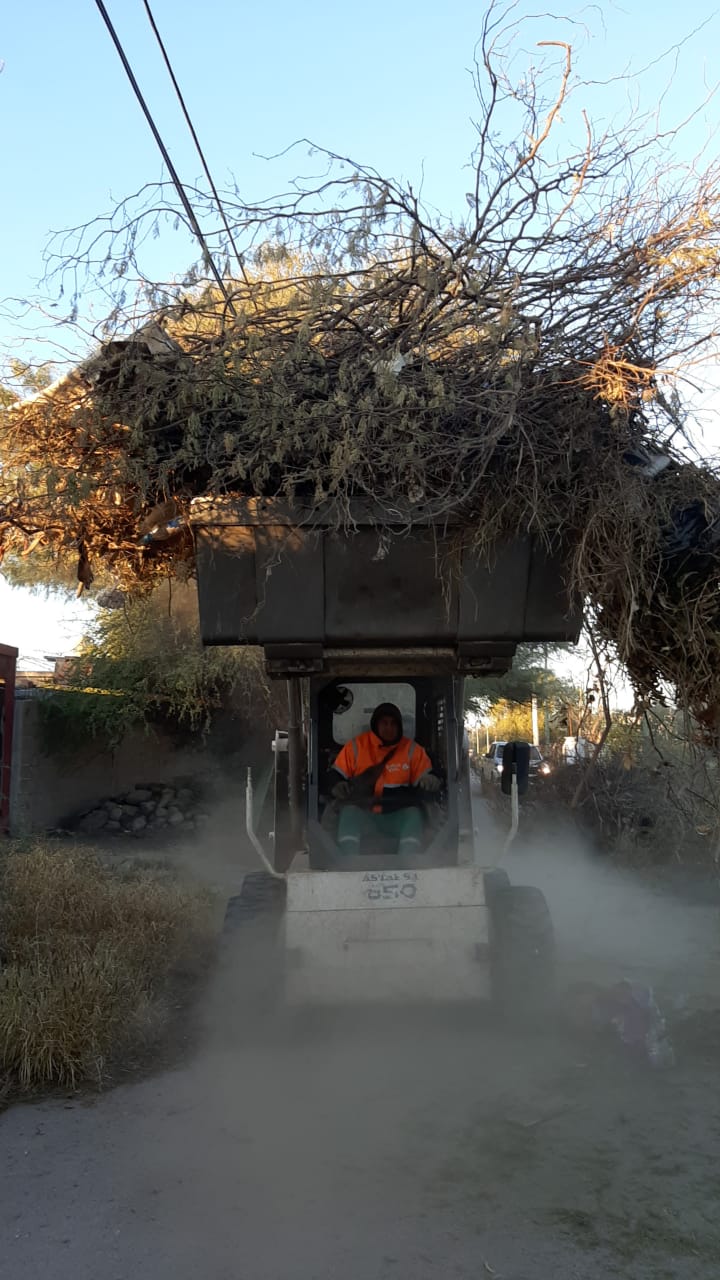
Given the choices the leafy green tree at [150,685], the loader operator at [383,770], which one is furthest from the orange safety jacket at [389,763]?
the leafy green tree at [150,685]

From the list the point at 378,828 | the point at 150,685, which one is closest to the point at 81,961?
the point at 378,828

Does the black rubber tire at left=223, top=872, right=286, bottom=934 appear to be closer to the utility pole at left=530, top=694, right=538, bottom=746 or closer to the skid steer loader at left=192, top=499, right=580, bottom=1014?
the skid steer loader at left=192, top=499, right=580, bottom=1014

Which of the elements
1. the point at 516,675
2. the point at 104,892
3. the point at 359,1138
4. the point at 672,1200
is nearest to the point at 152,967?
the point at 104,892

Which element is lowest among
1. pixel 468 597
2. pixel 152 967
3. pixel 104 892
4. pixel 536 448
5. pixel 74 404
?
pixel 152 967

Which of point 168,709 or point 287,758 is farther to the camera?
point 168,709

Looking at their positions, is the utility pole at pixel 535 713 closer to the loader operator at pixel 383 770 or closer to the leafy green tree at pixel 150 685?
the leafy green tree at pixel 150 685

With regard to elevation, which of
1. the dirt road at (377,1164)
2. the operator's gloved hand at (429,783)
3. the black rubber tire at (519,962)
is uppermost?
the operator's gloved hand at (429,783)

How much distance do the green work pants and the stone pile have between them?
1003cm

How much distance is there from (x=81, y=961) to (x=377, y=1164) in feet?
8.68

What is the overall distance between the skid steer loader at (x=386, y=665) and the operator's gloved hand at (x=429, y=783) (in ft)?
0.27

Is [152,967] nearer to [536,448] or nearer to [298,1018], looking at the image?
[298,1018]

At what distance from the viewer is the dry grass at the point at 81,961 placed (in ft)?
17.3

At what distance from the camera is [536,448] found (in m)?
5.15

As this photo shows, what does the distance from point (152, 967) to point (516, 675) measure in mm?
16319
